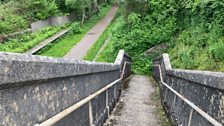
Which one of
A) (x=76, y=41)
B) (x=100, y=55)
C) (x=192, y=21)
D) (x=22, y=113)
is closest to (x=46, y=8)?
(x=76, y=41)

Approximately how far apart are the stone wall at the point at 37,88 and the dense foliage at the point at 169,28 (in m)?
10.3

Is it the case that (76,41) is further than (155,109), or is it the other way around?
(76,41)

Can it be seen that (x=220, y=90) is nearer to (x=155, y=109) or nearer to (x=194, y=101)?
(x=194, y=101)

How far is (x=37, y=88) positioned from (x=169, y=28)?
18.6 m

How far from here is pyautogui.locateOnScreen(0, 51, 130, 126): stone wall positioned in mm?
Answer: 2273

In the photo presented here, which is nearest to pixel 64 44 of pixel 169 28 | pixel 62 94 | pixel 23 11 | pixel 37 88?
pixel 23 11

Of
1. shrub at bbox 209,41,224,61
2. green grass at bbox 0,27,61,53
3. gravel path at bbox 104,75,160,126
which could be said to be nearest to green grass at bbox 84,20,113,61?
green grass at bbox 0,27,61,53

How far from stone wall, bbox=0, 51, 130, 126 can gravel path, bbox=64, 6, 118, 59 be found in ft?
65.0

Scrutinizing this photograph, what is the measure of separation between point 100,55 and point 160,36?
499 centimetres

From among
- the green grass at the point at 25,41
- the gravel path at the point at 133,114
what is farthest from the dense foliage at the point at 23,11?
the gravel path at the point at 133,114

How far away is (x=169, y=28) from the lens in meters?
20.8

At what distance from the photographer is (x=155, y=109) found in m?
9.21

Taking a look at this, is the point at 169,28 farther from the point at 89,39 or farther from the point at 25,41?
the point at 89,39

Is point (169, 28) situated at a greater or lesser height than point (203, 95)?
greater
